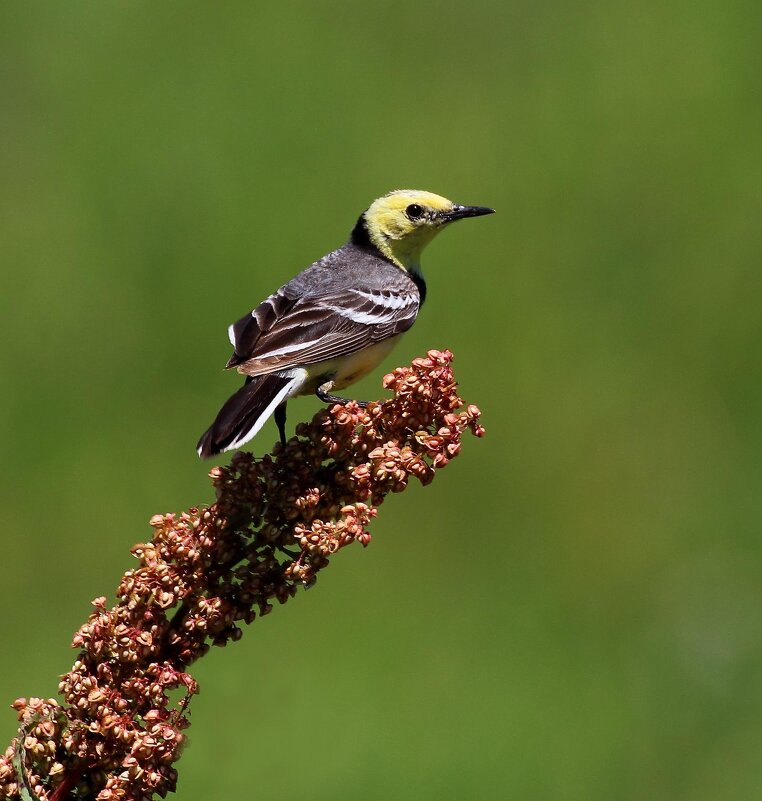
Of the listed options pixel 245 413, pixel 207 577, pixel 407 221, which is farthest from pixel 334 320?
pixel 207 577

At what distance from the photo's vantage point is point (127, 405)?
44.8 ft

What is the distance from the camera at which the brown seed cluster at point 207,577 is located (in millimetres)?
4711

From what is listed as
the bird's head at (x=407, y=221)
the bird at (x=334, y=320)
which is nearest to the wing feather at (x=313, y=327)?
the bird at (x=334, y=320)

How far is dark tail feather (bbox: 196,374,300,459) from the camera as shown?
593 cm

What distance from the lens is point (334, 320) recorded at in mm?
7285

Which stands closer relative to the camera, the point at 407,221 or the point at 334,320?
the point at 334,320

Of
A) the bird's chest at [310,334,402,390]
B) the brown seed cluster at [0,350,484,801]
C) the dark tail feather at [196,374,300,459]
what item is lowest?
the brown seed cluster at [0,350,484,801]

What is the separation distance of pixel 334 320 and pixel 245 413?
4.00ft

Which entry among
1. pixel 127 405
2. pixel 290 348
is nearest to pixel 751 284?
pixel 127 405

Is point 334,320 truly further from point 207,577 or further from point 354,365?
point 207,577

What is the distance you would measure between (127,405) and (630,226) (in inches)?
202

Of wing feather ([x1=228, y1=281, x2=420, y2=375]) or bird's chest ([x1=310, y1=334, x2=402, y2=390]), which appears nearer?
wing feather ([x1=228, y1=281, x2=420, y2=375])

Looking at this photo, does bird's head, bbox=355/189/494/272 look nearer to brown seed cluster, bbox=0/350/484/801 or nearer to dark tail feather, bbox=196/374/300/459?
dark tail feather, bbox=196/374/300/459

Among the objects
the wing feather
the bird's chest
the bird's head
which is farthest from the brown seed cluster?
the bird's head
